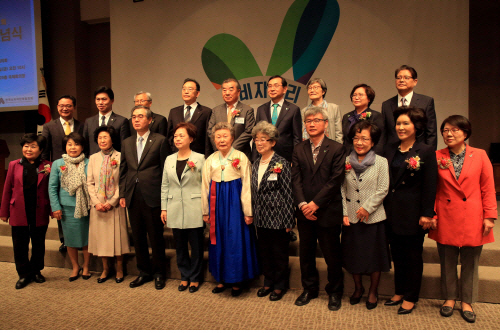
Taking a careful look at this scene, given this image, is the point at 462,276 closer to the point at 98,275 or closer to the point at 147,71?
the point at 98,275

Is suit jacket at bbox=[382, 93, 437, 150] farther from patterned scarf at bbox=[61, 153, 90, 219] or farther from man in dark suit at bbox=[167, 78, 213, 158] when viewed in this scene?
patterned scarf at bbox=[61, 153, 90, 219]

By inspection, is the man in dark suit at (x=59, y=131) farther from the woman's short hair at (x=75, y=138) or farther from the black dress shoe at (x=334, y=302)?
the black dress shoe at (x=334, y=302)

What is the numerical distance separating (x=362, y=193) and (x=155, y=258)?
6.79 feet

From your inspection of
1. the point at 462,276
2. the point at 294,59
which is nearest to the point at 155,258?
the point at 462,276

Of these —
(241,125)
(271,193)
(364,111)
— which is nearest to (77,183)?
(241,125)

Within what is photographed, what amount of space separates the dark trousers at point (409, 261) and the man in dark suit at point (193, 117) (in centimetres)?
210

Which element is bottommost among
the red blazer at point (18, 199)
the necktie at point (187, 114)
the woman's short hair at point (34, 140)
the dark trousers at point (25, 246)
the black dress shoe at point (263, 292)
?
the black dress shoe at point (263, 292)

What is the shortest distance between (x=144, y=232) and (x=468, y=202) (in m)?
2.83

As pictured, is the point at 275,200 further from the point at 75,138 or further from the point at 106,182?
the point at 75,138

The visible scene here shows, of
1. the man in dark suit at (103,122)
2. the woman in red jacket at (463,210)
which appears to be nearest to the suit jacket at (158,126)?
the man in dark suit at (103,122)

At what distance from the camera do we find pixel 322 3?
5.55 m

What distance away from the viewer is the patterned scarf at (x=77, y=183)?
3521 mm

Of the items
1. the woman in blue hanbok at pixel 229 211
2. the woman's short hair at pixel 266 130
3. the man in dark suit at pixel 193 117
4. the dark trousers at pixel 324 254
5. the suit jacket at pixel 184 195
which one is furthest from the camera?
the man in dark suit at pixel 193 117

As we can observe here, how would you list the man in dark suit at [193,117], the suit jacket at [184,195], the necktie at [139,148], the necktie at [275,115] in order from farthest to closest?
the man in dark suit at [193,117] < the necktie at [275,115] < the necktie at [139,148] < the suit jacket at [184,195]
